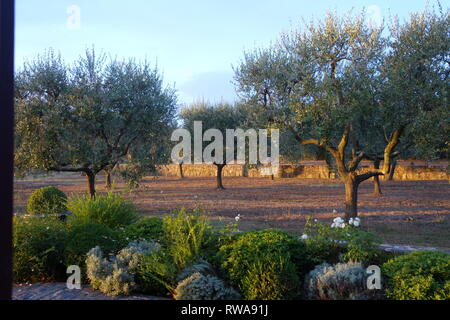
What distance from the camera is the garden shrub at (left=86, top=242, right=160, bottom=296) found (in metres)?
5.78

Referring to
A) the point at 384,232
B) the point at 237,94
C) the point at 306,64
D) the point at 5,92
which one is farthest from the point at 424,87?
the point at 5,92

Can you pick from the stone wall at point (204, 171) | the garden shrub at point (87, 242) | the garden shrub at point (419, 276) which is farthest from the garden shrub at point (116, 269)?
the stone wall at point (204, 171)

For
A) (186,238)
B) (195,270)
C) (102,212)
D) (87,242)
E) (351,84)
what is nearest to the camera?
(195,270)

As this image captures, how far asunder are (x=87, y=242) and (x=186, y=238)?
1647 millimetres

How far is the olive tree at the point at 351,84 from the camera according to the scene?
38.6ft

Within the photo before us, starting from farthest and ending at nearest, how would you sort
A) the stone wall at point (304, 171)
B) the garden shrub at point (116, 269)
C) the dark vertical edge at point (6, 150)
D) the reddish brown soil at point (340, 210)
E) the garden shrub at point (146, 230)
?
the stone wall at point (304, 171) < the reddish brown soil at point (340, 210) < the garden shrub at point (146, 230) < the garden shrub at point (116, 269) < the dark vertical edge at point (6, 150)

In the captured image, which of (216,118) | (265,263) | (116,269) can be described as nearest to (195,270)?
(265,263)

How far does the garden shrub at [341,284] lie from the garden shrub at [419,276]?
0.33 m

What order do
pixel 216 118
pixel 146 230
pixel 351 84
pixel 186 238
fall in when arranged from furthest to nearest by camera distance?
1. pixel 216 118
2. pixel 351 84
3. pixel 146 230
4. pixel 186 238

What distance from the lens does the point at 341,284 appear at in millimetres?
5289

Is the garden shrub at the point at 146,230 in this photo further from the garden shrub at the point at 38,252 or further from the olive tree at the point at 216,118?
the olive tree at the point at 216,118

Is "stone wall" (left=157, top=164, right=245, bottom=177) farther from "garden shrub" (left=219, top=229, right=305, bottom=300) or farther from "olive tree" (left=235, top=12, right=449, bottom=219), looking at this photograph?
"garden shrub" (left=219, top=229, right=305, bottom=300)

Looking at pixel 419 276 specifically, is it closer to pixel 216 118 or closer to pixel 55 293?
pixel 55 293

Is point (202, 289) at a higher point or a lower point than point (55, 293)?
higher
